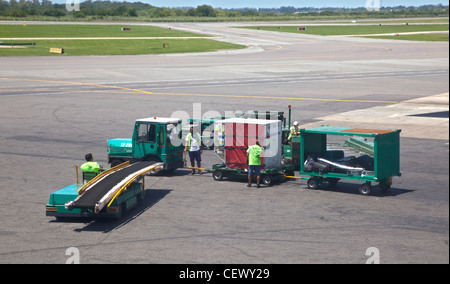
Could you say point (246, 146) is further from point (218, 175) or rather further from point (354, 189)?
point (354, 189)

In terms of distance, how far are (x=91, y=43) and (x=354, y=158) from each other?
10125 centimetres

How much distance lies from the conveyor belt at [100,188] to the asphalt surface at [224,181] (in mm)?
979

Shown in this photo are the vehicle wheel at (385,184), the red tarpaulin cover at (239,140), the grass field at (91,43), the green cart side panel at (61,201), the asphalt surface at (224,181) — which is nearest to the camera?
the asphalt surface at (224,181)

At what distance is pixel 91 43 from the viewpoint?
391ft

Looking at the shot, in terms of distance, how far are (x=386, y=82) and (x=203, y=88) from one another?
72.6 feet

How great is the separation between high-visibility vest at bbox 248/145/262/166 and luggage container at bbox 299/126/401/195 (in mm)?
2109

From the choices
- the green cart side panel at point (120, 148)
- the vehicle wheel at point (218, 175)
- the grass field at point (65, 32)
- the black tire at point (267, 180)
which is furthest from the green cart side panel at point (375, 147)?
the grass field at point (65, 32)

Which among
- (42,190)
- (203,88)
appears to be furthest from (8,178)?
(203,88)

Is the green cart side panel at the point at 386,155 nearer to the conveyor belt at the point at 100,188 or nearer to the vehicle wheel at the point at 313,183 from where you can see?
the vehicle wheel at the point at 313,183

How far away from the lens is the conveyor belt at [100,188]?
813 inches

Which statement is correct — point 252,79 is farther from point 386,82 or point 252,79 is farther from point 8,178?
point 8,178

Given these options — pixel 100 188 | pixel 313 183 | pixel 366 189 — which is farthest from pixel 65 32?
pixel 366 189

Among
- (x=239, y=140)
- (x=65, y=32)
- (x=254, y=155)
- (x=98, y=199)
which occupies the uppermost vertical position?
(x=65, y=32)

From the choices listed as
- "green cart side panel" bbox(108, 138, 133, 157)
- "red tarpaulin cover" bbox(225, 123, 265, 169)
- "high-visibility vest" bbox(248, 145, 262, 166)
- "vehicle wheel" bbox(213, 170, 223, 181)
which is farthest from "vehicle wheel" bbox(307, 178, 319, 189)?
"green cart side panel" bbox(108, 138, 133, 157)
